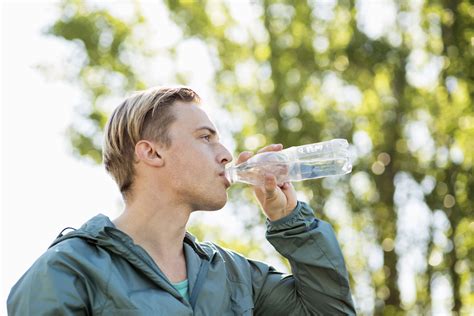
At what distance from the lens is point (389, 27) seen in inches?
575

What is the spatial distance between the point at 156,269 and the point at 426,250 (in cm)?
1124

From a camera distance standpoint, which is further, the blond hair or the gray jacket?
the blond hair

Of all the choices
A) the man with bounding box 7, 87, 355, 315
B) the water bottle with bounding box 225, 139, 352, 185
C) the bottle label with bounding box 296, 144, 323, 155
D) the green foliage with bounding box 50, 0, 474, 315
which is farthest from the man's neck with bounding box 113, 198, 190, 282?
the green foliage with bounding box 50, 0, 474, 315

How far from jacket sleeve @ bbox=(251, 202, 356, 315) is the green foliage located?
10.1m

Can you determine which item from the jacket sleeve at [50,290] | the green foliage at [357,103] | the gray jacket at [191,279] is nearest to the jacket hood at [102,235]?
the gray jacket at [191,279]

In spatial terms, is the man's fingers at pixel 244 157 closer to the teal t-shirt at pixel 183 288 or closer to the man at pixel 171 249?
the man at pixel 171 249

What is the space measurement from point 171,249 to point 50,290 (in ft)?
1.80

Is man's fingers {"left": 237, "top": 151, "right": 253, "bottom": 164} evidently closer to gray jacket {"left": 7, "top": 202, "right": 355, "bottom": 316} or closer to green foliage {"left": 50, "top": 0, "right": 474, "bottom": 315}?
gray jacket {"left": 7, "top": 202, "right": 355, "bottom": 316}

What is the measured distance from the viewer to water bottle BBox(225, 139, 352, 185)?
376 centimetres

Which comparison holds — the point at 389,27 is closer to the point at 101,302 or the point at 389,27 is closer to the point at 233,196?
the point at 233,196

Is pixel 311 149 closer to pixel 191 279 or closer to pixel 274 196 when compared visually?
pixel 274 196

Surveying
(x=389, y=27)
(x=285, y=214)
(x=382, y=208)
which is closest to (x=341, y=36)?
(x=389, y=27)

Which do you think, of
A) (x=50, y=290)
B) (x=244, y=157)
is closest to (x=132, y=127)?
(x=244, y=157)

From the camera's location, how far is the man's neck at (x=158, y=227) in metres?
3.42
